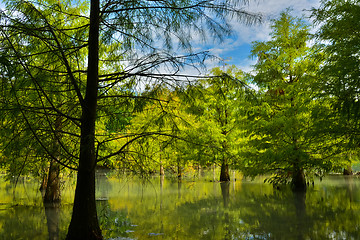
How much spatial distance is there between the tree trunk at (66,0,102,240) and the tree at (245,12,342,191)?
329 inches

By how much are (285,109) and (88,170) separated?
33.0 ft

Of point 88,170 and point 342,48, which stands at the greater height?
point 342,48

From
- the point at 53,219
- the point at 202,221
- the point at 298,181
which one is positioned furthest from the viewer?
the point at 298,181

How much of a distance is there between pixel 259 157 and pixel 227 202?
3546 mm

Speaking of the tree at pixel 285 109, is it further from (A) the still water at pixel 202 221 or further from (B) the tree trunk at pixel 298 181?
(A) the still water at pixel 202 221

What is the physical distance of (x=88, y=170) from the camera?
15.5 ft

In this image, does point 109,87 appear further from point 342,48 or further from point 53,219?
point 342,48

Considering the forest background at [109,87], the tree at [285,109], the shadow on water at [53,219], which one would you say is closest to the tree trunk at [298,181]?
the tree at [285,109]

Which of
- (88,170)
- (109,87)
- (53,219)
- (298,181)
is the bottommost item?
(53,219)

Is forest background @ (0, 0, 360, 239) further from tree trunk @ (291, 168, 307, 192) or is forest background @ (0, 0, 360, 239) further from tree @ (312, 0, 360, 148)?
tree trunk @ (291, 168, 307, 192)

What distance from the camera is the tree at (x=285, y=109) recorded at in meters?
12.0

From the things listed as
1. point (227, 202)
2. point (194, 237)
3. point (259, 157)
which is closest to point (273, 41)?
point (259, 157)

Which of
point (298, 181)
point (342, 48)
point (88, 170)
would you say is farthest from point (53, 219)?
point (298, 181)

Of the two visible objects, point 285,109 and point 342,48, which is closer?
point 342,48
